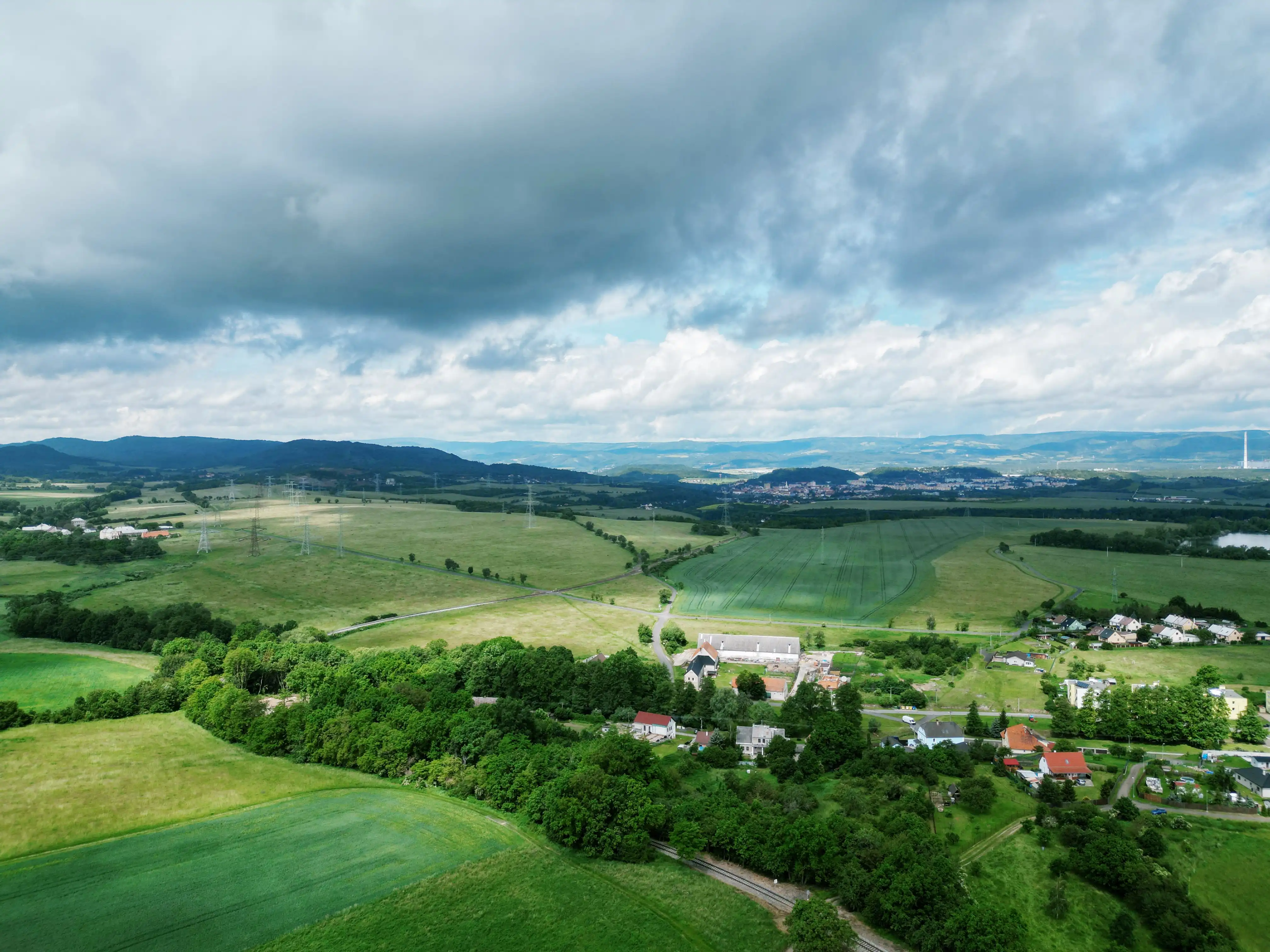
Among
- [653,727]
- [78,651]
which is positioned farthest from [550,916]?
[78,651]

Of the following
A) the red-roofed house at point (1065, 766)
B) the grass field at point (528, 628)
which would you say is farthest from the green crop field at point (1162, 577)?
the grass field at point (528, 628)

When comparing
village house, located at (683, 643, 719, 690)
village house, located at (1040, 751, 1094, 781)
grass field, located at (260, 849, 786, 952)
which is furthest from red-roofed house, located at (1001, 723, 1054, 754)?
grass field, located at (260, 849, 786, 952)

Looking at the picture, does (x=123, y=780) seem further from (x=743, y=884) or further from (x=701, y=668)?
(x=701, y=668)

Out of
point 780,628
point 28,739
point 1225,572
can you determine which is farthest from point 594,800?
point 1225,572

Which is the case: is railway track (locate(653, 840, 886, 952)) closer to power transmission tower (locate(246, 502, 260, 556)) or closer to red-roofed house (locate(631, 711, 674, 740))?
red-roofed house (locate(631, 711, 674, 740))

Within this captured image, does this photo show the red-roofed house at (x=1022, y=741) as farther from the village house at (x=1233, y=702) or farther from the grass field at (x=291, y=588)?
the grass field at (x=291, y=588)

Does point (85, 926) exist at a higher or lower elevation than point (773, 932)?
higher

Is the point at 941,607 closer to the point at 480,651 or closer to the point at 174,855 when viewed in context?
the point at 480,651
